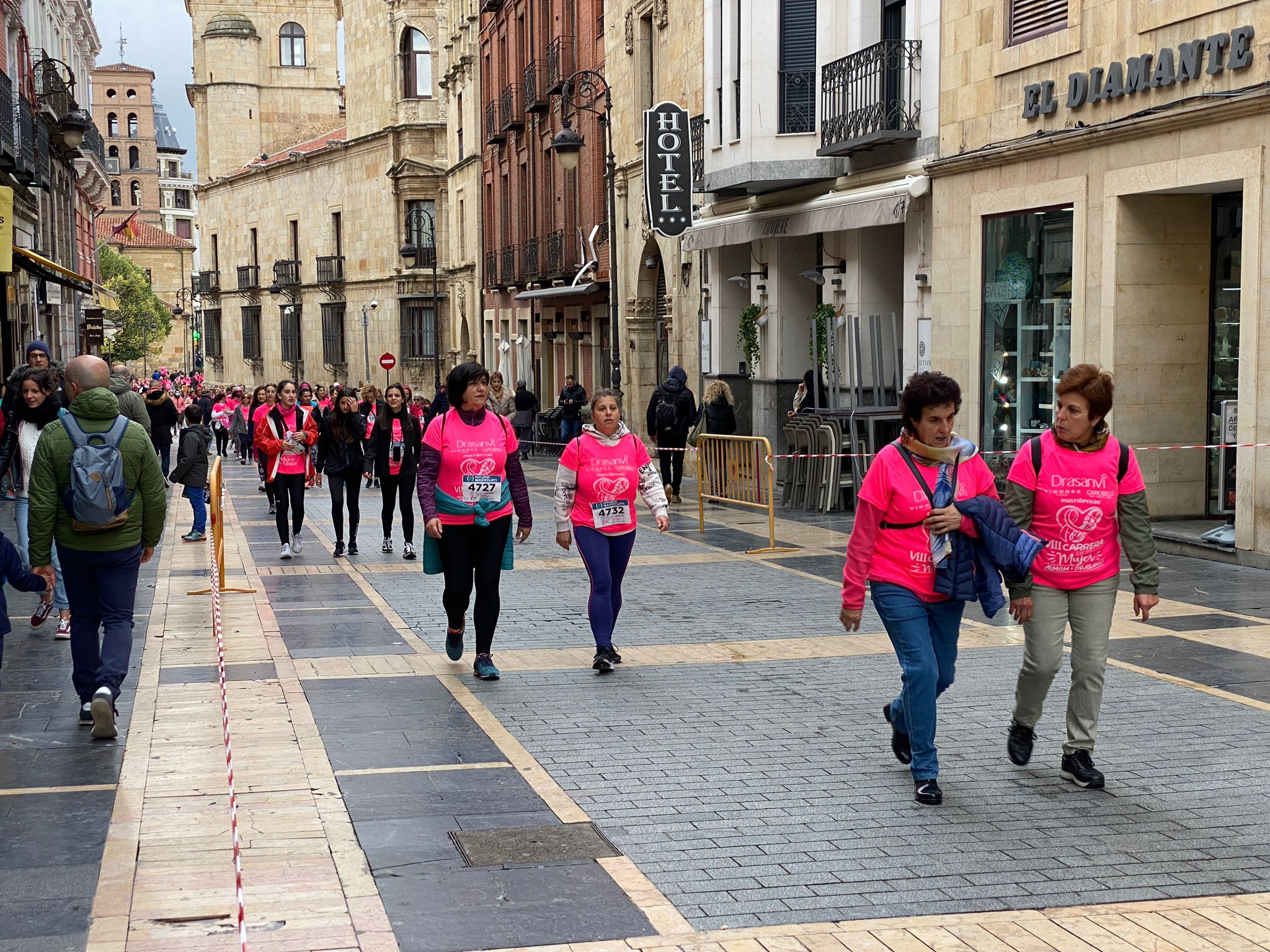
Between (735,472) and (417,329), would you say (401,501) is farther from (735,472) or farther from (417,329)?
(417,329)

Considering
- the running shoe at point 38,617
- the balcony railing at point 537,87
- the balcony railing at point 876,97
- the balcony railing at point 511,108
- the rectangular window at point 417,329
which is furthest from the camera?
the rectangular window at point 417,329

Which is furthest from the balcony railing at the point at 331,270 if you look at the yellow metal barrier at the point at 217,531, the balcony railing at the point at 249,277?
the yellow metal barrier at the point at 217,531

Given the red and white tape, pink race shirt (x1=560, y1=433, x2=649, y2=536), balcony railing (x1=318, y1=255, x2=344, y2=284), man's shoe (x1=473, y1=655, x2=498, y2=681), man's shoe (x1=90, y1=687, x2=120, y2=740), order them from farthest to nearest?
balcony railing (x1=318, y1=255, x2=344, y2=284)
pink race shirt (x1=560, y1=433, x2=649, y2=536)
man's shoe (x1=473, y1=655, x2=498, y2=681)
man's shoe (x1=90, y1=687, x2=120, y2=740)
the red and white tape

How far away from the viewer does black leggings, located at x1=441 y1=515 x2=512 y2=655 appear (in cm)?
898

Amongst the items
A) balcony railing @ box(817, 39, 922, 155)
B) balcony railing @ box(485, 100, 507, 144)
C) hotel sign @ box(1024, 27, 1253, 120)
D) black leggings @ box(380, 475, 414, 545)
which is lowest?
black leggings @ box(380, 475, 414, 545)

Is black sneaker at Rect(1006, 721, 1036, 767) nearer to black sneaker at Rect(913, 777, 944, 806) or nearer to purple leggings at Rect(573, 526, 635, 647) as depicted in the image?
black sneaker at Rect(913, 777, 944, 806)

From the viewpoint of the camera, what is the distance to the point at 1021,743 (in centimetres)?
676

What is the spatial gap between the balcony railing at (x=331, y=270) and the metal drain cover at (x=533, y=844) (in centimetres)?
5524

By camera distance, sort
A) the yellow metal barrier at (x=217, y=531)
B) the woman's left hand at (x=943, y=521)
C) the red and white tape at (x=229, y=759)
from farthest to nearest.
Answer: the yellow metal barrier at (x=217, y=531) → the woman's left hand at (x=943, y=521) → the red and white tape at (x=229, y=759)

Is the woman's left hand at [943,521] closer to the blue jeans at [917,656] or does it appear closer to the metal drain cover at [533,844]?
the blue jeans at [917,656]

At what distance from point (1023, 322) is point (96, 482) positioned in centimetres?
1146

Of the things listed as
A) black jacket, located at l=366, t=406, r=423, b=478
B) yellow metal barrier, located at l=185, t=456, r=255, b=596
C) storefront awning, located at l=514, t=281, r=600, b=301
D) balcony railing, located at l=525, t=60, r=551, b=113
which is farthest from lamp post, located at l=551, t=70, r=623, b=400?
yellow metal barrier, located at l=185, t=456, r=255, b=596

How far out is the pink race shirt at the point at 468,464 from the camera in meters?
8.91

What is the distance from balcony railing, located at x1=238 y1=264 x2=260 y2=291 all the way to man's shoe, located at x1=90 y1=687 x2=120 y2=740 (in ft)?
206
